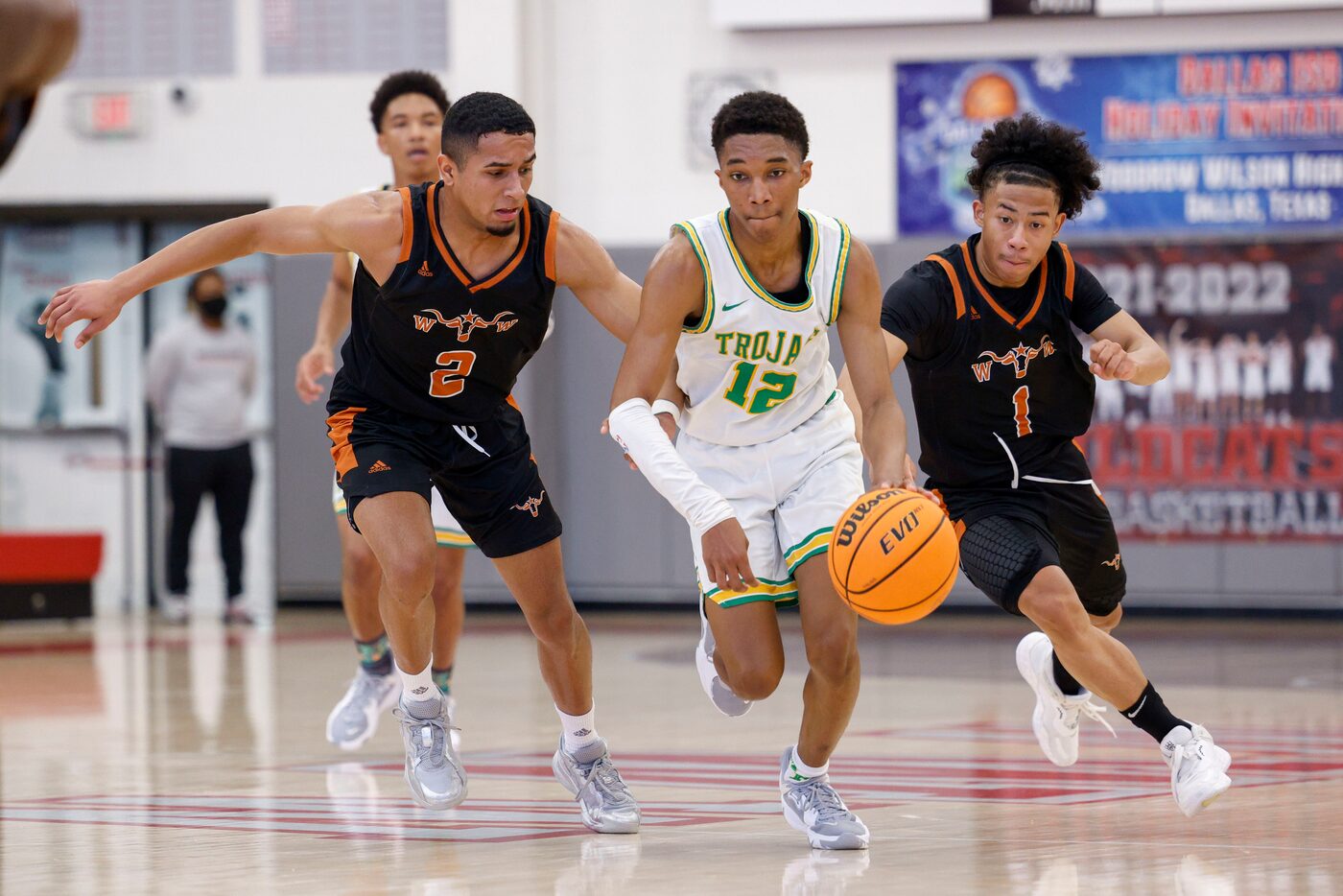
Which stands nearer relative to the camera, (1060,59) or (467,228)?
(467,228)

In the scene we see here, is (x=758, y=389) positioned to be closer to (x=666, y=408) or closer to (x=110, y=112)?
(x=666, y=408)

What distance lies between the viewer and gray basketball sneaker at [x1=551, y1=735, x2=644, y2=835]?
505cm

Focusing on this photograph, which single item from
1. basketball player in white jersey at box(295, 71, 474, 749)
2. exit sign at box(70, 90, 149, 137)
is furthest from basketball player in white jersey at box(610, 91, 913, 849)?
exit sign at box(70, 90, 149, 137)

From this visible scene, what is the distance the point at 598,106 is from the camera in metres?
14.2

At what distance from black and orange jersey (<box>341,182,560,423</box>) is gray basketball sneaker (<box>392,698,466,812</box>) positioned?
2.66ft

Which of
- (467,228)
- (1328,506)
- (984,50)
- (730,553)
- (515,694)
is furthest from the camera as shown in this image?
(984,50)

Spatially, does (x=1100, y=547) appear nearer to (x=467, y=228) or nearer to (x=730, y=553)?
(x=730, y=553)

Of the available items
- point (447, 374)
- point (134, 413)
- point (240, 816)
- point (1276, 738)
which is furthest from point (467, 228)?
point (134, 413)

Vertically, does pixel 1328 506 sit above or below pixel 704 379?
below

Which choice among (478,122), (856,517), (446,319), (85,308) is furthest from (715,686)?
(85,308)

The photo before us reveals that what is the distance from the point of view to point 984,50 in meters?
13.5

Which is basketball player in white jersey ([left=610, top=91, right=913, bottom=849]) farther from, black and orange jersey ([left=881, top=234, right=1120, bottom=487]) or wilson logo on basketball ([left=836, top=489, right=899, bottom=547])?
black and orange jersey ([left=881, top=234, right=1120, bottom=487])

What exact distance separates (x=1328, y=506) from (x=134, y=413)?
8.62 meters

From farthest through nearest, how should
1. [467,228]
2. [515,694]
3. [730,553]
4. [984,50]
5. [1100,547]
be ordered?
[984,50], [515,694], [1100,547], [467,228], [730,553]
